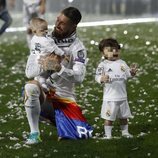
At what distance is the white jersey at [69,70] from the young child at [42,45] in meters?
0.14

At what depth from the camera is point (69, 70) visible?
1005 cm

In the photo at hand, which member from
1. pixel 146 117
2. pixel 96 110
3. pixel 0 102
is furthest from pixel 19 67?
pixel 146 117

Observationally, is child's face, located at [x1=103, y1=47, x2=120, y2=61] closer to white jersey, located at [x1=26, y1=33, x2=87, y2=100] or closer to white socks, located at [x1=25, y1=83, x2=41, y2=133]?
white jersey, located at [x1=26, y1=33, x2=87, y2=100]

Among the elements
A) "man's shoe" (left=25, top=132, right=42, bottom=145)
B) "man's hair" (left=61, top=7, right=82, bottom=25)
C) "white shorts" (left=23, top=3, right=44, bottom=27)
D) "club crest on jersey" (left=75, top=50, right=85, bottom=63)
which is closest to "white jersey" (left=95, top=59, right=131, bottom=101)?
"club crest on jersey" (left=75, top=50, right=85, bottom=63)

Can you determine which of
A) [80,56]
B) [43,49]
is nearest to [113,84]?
[80,56]

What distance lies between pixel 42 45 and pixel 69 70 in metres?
0.57

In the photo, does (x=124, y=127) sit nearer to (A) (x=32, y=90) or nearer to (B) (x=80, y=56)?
(B) (x=80, y=56)

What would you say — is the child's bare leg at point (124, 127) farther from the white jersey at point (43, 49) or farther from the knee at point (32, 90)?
the knee at point (32, 90)

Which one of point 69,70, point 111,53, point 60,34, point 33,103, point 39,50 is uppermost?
point 60,34

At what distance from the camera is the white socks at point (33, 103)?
33.1ft

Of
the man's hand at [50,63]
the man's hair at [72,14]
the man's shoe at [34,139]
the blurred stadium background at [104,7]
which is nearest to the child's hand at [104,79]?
the man's hand at [50,63]

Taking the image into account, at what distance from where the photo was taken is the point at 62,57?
10289mm

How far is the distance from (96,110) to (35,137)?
3.20m

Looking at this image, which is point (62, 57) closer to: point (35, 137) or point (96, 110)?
point (35, 137)
